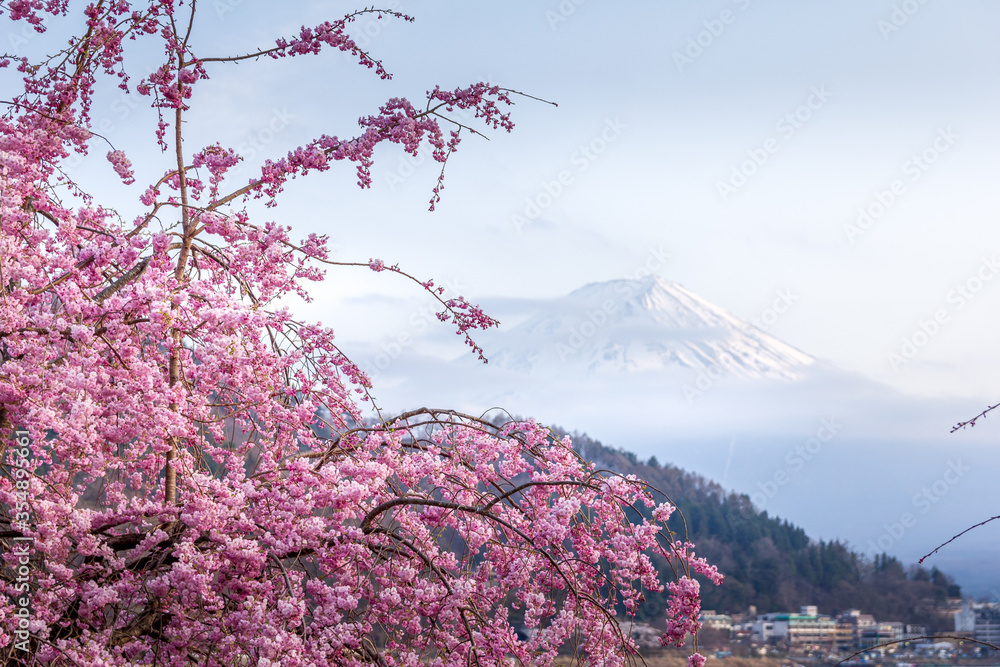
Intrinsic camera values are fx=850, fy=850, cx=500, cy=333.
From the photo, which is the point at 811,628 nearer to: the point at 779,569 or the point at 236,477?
the point at 779,569

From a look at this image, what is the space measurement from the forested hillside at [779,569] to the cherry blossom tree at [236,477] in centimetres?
5721

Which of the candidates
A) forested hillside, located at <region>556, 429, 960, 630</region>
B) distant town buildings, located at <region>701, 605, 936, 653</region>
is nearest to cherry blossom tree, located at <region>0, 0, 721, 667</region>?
forested hillside, located at <region>556, 429, 960, 630</region>

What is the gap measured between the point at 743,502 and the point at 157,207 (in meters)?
75.0

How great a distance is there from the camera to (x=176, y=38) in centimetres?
466

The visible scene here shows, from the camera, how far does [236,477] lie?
4.14 m

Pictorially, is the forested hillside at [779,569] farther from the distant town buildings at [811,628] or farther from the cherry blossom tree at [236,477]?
the cherry blossom tree at [236,477]

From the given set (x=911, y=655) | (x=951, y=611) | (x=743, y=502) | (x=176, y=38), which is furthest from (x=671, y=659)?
(x=176, y=38)

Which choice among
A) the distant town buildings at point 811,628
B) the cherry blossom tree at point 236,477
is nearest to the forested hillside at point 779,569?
the distant town buildings at point 811,628

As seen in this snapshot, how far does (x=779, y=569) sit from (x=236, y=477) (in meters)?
69.5

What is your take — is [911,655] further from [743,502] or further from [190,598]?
[190,598]

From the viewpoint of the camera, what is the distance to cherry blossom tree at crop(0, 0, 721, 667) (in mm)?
3639

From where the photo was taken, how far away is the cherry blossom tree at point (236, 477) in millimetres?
3639

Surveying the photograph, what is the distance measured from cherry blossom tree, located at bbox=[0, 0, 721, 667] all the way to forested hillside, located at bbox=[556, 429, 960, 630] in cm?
5721

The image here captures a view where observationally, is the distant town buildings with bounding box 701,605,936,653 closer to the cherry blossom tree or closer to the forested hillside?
the forested hillside
